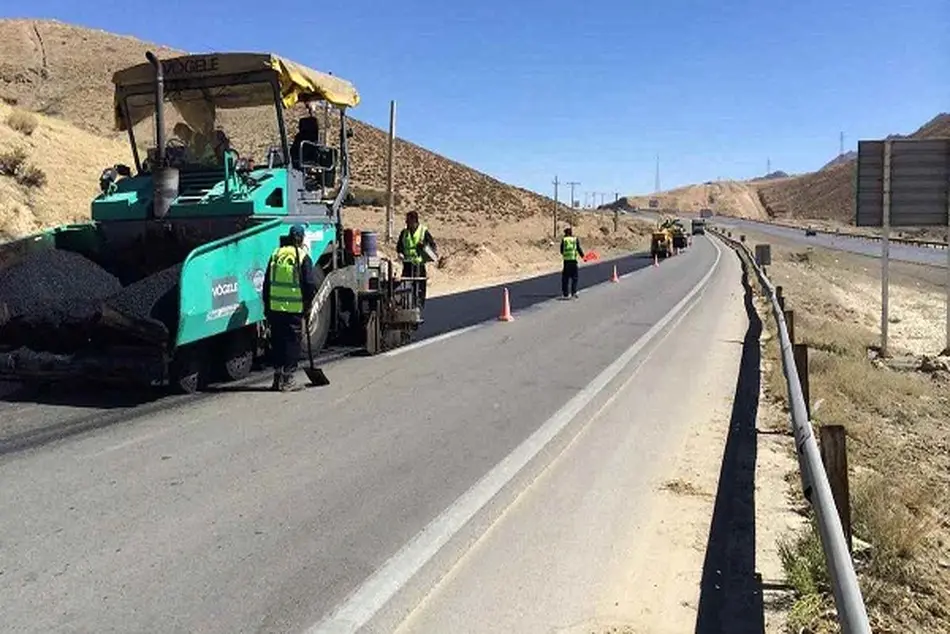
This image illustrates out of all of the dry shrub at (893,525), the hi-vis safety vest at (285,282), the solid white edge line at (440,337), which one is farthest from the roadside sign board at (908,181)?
the hi-vis safety vest at (285,282)

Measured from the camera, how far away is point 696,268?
39469 mm

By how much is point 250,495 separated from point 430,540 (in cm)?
138

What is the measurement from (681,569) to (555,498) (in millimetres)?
1295

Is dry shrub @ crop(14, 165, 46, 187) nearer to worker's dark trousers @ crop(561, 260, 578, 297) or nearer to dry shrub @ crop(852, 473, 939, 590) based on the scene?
worker's dark trousers @ crop(561, 260, 578, 297)

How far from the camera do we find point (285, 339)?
8.84 m

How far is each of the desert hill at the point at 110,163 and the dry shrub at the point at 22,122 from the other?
4cm

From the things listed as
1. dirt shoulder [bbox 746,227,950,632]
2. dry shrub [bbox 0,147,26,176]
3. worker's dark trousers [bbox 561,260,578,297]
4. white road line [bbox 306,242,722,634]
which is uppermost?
dry shrub [bbox 0,147,26,176]

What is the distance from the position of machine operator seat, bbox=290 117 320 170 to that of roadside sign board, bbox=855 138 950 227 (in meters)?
10.4

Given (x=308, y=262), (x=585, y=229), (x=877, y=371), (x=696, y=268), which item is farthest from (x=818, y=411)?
(x=585, y=229)

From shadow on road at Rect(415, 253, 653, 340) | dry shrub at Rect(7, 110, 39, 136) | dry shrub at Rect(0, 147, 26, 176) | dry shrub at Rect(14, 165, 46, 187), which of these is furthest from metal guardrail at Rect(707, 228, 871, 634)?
dry shrub at Rect(7, 110, 39, 136)

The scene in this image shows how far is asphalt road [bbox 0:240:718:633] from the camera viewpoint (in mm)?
4090

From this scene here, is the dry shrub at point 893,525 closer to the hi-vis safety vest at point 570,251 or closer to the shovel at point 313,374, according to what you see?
the shovel at point 313,374

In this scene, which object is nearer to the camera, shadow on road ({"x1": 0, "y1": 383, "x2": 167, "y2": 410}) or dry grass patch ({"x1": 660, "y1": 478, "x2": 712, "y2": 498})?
dry grass patch ({"x1": 660, "y1": 478, "x2": 712, "y2": 498})

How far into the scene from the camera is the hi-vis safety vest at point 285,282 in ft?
28.1
